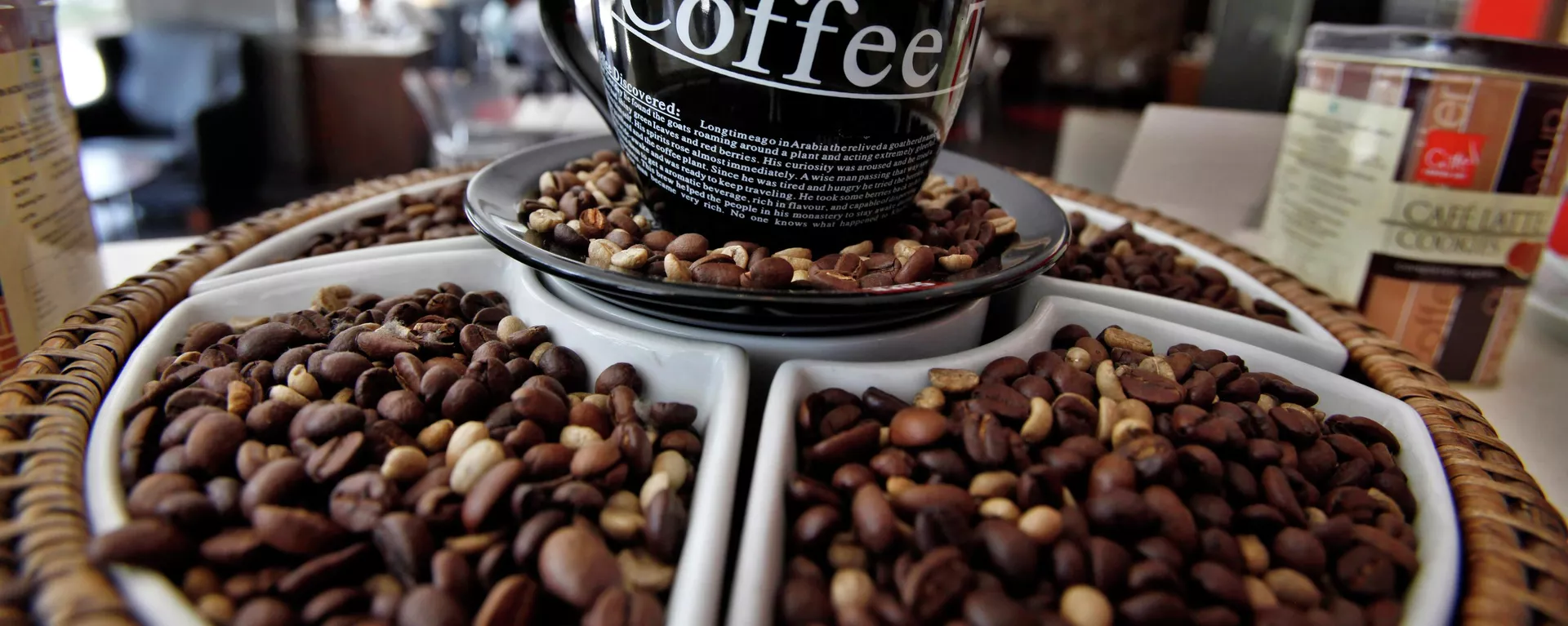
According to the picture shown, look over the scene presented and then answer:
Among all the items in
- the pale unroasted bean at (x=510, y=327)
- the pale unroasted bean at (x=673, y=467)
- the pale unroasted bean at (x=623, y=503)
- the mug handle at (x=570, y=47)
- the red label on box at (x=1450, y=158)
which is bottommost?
→ the pale unroasted bean at (x=623, y=503)

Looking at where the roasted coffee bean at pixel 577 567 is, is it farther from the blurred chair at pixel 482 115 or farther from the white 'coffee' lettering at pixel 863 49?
the blurred chair at pixel 482 115

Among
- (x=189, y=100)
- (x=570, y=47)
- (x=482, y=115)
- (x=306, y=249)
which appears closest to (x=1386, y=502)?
(x=570, y=47)

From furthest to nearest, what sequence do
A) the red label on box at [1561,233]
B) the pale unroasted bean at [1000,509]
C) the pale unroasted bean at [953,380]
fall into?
the red label on box at [1561,233] < the pale unroasted bean at [953,380] < the pale unroasted bean at [1000,509]

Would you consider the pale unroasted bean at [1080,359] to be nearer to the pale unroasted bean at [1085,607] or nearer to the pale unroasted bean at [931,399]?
the pale unroasted bean at [931,399]

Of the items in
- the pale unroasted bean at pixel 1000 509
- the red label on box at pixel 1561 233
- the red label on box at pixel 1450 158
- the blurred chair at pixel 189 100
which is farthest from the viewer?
the blurred chair at pixel 189 100

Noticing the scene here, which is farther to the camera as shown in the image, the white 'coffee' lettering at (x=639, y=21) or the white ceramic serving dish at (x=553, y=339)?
the white 'coffee' lettering at (x=639, y=21)

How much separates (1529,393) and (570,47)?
108 cm

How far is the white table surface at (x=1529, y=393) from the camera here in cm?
82

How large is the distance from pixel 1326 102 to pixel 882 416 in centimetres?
75

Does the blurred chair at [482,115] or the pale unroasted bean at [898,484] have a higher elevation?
the pale unroasted bean at [898,484]

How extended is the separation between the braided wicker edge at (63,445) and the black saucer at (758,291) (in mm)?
276

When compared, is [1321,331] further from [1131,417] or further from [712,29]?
[712,29]

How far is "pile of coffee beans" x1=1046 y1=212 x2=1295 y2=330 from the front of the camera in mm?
846

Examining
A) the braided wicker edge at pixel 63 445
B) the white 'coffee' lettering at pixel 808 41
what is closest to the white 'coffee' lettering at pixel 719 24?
the white 'coffee' lettering at pixel 808 41
